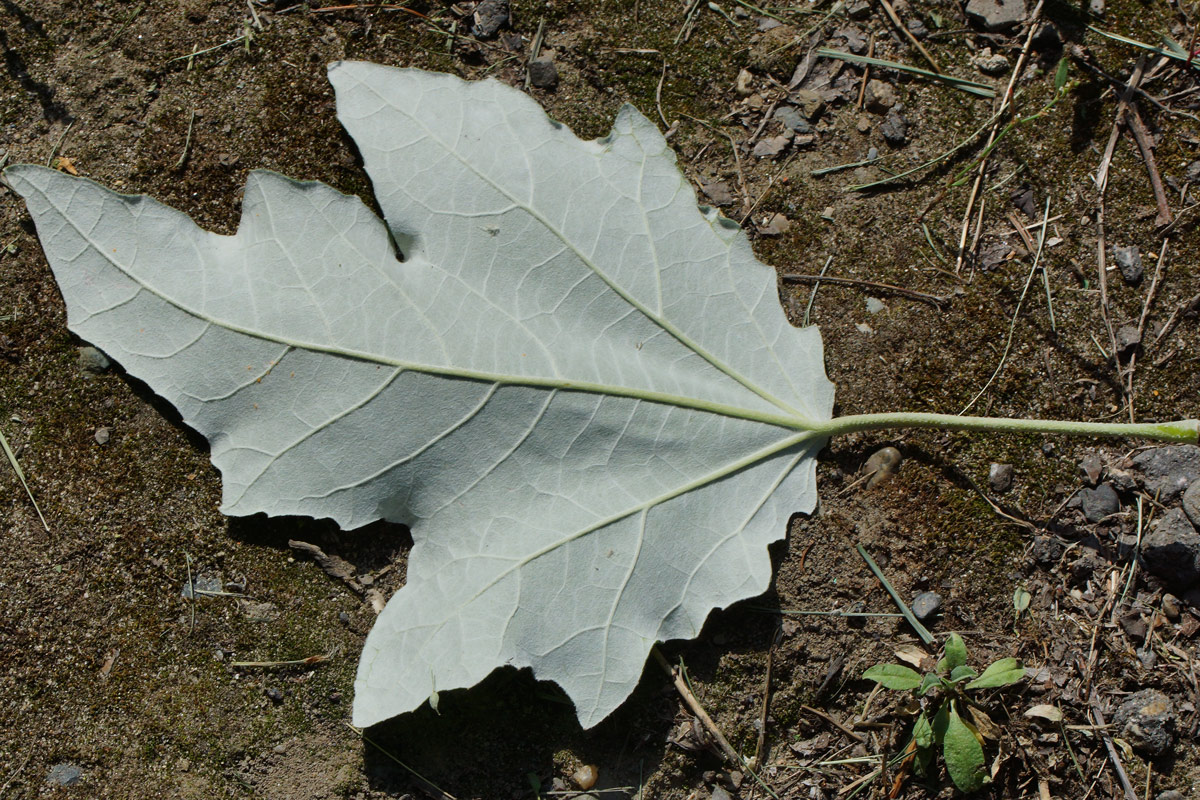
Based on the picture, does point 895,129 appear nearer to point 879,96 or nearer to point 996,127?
point 879,96

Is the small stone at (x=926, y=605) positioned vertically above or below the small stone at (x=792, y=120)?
below

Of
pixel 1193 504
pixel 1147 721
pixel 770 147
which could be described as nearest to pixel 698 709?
pixel 1147 721

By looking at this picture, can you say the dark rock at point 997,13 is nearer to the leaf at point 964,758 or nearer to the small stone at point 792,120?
the small stone at point 792,120

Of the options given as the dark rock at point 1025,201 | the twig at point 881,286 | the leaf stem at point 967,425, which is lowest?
the leaf stem at point 967,425

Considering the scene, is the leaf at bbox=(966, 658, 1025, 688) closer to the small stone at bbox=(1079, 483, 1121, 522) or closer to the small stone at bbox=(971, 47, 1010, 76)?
the small stone at bbox=(1079, 483, 1121, 522)

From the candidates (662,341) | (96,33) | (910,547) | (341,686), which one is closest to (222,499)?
(341,686)

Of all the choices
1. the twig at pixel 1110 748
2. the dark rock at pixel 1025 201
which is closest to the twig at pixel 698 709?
the twig at pixel 1110 748
